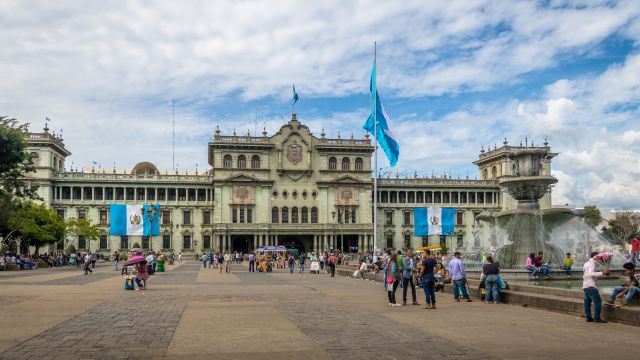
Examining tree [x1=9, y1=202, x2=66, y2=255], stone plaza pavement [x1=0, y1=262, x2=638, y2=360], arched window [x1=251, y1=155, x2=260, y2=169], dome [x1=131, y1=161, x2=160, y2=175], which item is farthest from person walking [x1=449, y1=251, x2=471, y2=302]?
dome [x1=131, y1=161, x2=160, y2=175]

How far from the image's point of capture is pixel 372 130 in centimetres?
4488

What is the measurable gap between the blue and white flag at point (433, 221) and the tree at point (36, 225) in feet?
135


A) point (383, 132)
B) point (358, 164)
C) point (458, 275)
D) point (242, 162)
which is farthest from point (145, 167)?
point (458, 275)

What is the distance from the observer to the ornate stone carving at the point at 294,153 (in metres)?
90.2

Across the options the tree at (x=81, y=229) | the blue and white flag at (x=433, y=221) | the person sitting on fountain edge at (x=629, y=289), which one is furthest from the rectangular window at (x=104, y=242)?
the person sitting on fountain edge at (x=629, y=289)

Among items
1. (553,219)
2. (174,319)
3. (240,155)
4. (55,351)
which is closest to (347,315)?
(174,319)

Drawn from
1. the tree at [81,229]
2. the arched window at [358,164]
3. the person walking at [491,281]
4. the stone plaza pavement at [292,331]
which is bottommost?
the stone plaza pavement at [292,331]

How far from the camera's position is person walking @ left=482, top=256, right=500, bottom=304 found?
19047 mm

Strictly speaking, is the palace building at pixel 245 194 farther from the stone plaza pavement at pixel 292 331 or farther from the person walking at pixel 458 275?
the stone plaza pavement at pixel 292 331

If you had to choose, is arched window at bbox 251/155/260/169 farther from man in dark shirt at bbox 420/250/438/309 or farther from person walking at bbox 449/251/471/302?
man in dark shirt at bbox 420/250/438/309

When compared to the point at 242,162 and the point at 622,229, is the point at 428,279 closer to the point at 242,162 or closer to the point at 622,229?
the point at 242,162

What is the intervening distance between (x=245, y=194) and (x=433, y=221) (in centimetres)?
2482

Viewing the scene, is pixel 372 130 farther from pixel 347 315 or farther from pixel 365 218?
pixel 365 218

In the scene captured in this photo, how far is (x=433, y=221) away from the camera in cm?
8312
